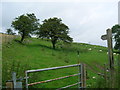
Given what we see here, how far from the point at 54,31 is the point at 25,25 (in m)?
5.02

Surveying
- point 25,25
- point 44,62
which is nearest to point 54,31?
point 25,25

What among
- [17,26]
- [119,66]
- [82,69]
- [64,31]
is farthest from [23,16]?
[82,69]

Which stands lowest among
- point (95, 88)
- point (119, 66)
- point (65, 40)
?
point (95, 88)

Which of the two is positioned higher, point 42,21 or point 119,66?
point 42,21

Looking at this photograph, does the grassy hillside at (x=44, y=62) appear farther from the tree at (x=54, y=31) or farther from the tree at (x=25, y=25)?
the tree at (x=25, y=25)

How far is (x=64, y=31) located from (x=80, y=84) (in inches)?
1094

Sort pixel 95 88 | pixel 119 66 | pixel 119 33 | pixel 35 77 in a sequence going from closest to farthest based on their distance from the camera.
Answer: pixel 95 88
pixel 35 77
pixel 119 66
pixel 119 33

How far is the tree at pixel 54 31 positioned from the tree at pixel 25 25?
5.39 ft

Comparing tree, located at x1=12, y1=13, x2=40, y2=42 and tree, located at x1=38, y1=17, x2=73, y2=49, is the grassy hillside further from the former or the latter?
tree, located at x1=12, y1=13, x2=40, y2=42

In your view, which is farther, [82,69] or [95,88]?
[95,88]

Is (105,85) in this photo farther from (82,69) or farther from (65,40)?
(65,40)

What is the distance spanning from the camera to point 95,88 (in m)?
6.27

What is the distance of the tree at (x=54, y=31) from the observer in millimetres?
32188

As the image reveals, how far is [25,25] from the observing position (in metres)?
31.0
